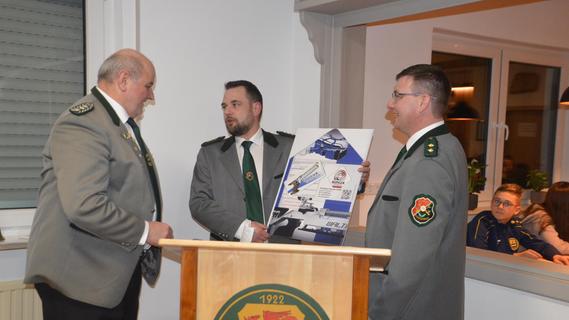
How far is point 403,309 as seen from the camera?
1633 millimetres

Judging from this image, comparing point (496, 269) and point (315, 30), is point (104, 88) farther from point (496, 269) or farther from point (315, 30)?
point (496, 269)

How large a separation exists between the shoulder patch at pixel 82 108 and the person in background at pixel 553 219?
2881mm

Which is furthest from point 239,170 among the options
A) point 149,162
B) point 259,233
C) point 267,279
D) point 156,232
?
point 267,279

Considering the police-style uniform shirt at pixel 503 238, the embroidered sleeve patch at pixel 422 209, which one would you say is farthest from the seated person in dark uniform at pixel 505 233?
the embroidered sleeve patch at pixel 422 209

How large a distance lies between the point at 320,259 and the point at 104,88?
3.51 feet

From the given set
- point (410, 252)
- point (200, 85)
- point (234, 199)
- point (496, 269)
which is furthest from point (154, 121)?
point (496, 269)

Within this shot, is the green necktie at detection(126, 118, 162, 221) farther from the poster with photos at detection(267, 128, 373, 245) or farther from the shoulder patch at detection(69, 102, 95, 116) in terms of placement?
the poster with photos at detection(267, 128, 373, 245)

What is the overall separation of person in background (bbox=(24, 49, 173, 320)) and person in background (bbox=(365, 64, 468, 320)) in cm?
75

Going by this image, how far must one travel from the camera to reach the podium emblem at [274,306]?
1.21 metres

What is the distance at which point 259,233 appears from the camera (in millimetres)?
2270

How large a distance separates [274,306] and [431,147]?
76 centimetres

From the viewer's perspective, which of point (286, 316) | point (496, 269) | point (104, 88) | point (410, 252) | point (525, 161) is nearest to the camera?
point (286, 316)

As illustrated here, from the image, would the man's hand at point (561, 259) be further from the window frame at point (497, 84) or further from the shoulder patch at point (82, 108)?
the shoulder patch at point (82, 108)

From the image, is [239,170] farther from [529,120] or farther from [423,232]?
[529,120]
